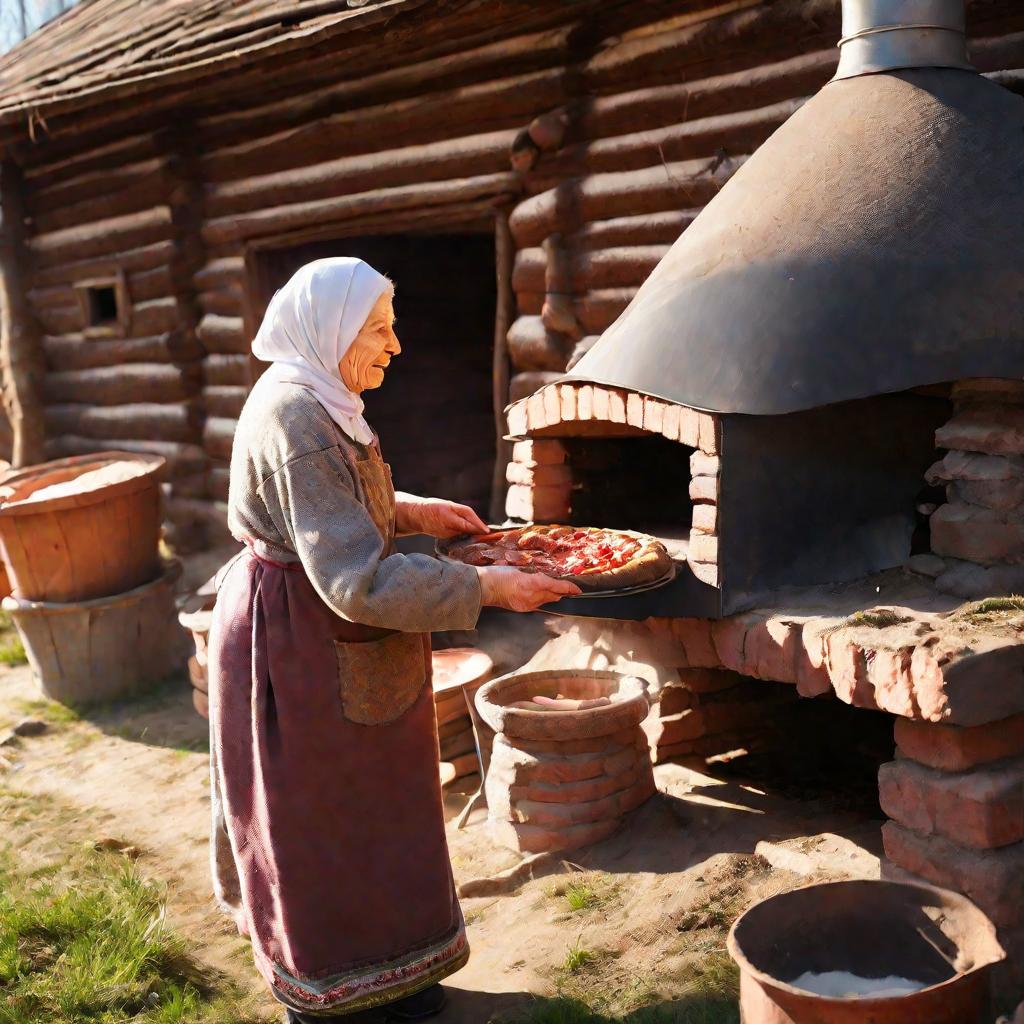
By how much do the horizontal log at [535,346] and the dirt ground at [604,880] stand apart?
8.15 ft

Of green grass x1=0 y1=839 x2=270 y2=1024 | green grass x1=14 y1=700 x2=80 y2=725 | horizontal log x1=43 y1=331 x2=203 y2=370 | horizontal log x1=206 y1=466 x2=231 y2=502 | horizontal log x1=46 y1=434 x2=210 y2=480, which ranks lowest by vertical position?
green grass x1=14 y1=700 x2=80 y2=725

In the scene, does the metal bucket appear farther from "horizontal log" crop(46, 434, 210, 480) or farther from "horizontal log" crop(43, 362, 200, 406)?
"horizontal log" crop(43, 362, 200, 406)

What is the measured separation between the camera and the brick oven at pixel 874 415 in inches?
127

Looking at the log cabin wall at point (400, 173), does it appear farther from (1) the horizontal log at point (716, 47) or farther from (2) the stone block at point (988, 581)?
(2) the stone block at point (988, 581)

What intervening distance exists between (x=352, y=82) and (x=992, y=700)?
5.61m

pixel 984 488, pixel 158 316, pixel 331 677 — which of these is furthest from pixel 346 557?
pixel 158 316

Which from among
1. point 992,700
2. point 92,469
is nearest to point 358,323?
point 992,700

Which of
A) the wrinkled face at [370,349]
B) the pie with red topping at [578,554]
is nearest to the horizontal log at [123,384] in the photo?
the pie with red topping at [578,554]

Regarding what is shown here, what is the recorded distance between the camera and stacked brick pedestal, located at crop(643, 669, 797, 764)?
4.63 meters

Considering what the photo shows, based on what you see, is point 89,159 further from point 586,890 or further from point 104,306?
point 586,890

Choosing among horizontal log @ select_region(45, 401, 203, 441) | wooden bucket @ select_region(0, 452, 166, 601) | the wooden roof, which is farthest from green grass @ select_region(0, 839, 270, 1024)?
horizontal log @ select_region(45, 401, 203, 441)

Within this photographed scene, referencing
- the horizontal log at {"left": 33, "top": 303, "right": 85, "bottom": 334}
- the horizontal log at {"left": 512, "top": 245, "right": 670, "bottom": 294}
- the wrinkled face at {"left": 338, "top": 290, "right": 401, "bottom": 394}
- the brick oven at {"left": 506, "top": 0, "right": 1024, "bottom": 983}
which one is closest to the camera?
the wrinkled face at {"left": 338, "top": 290, "right": 401, "bottom": 394}

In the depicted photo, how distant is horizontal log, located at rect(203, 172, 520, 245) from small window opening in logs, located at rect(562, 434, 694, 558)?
1.97m

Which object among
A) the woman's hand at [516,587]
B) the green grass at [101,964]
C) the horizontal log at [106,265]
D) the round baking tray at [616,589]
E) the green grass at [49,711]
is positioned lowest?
the green grass at [49,711]
